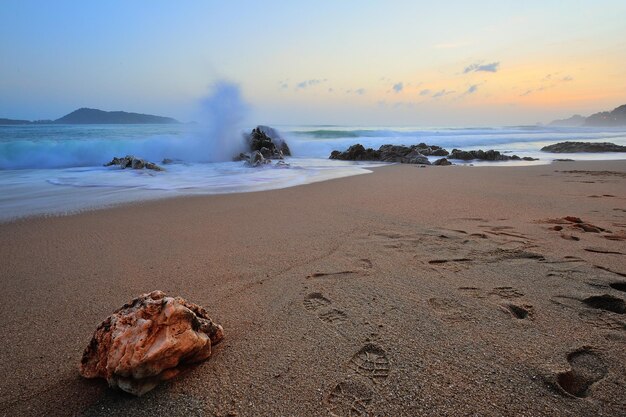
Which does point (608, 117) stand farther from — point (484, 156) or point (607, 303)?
point (607, 303)

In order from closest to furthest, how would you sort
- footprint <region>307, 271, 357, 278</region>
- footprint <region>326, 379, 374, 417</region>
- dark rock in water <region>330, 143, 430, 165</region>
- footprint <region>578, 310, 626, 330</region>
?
footprint <region>326, 379, 374, 417</region> → footprint <region>578, 310, 626, 330</region> → footprint <region>307, 271, 357, 278</region> → dark rock in water <region>330, 143, 430, 165</region>

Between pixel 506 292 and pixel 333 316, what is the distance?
1054mm

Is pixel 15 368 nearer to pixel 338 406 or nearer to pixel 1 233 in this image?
pixel 338 406

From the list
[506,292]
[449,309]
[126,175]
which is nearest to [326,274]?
[449,309]

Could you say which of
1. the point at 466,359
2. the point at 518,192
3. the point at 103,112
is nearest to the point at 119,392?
the point at 466,359

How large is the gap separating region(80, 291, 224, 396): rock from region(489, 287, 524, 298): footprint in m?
1.62

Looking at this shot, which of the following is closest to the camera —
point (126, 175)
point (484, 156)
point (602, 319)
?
point (602, 319)

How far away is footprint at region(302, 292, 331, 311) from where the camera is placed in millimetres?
2008

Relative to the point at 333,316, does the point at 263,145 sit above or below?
above

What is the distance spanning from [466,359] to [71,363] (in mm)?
1674

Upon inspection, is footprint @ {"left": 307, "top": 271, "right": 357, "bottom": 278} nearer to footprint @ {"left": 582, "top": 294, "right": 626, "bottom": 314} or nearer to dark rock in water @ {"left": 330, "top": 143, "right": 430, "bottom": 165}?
footprint @ {"left": 582, "top": 294, "right": 626, "bottom": 314}

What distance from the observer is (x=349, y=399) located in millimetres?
1328

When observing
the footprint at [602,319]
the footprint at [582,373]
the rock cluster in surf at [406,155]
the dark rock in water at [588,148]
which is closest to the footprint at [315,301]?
the footprint at [582,373]

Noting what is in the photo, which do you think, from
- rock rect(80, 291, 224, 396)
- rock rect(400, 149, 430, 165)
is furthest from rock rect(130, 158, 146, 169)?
rock rect(80, 291, 224, 396)
